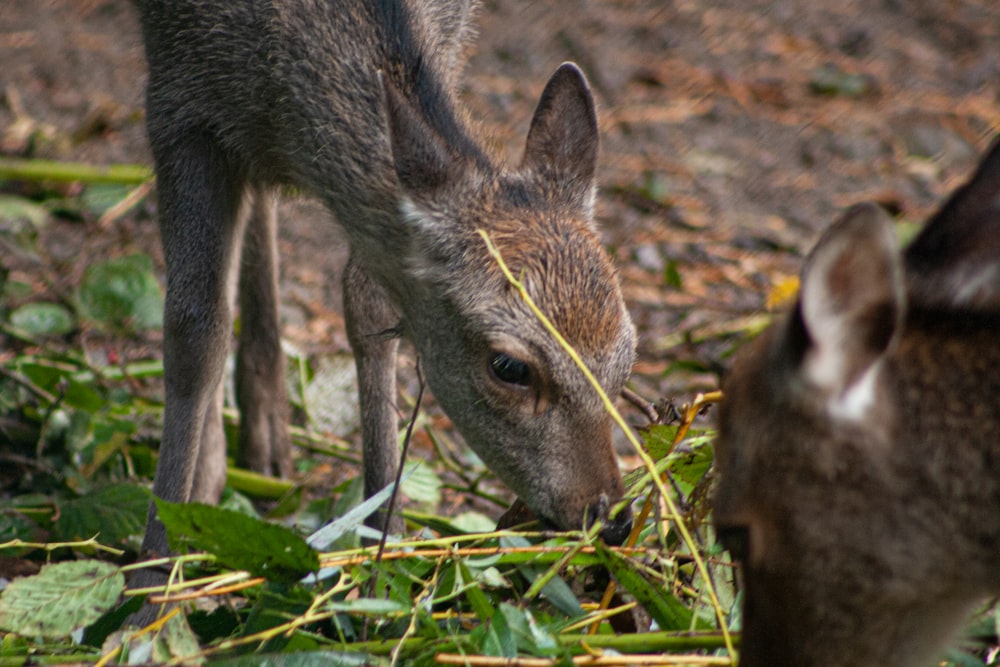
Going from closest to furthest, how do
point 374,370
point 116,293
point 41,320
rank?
point 374,370
point 116,293
point 41,320

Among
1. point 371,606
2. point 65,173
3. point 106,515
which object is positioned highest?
point 65,173

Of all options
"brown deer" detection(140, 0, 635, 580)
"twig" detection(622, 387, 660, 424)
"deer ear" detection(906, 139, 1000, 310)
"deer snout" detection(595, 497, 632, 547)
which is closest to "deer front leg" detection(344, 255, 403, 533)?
"brown deer" detection(140, 0, 635, 580)

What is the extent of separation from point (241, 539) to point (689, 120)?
512 centimetres

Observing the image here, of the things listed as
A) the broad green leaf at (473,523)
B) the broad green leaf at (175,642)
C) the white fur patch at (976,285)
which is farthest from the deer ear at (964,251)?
the broad green leaf at (473,523)

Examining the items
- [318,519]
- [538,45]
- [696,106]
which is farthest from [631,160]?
[318,519]

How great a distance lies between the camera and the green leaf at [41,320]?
16.6 feet

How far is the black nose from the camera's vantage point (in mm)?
3182

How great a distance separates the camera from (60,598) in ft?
9.92

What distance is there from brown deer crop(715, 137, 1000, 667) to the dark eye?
114cm

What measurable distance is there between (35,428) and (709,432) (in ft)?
8.37

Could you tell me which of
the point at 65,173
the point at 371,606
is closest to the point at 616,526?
the point at 371,606

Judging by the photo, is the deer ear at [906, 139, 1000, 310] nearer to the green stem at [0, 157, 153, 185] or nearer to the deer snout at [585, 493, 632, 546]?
the deer snout at [585, 493, 632, 546]

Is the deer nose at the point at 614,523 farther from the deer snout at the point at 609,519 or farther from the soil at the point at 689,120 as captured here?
the soil at the point at 689,120

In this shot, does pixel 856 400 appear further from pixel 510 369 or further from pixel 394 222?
pixel 394 222
